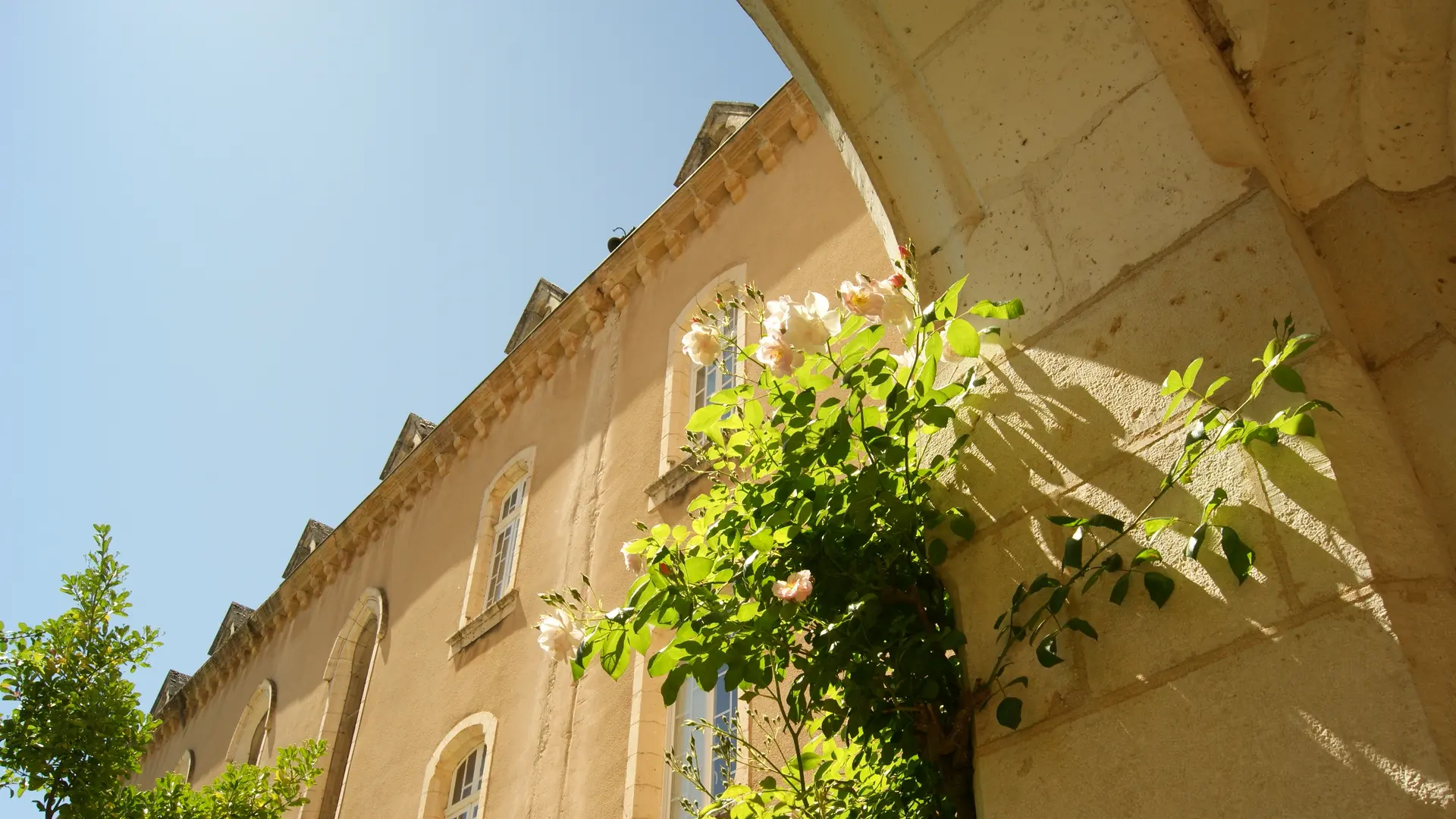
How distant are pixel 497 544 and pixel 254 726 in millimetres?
6651

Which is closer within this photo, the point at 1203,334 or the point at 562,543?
the point at 1203,334

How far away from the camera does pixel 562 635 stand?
2984mm

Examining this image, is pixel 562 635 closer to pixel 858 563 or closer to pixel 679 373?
pixel 858 563

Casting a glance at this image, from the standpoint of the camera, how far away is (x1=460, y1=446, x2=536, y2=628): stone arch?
11672 millimetres

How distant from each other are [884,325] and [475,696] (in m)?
8.99

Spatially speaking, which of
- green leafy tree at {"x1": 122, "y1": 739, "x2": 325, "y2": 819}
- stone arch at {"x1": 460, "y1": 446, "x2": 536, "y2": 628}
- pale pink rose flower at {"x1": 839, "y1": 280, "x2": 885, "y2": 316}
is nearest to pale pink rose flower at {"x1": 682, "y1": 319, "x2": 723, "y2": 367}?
pale pink rose flower at {"x1": 839, "y1": 280, "x2": 885, "y2": 316}

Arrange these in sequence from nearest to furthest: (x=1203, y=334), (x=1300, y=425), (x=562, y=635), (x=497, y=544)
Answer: (x=1300, y=425)
(x=1203, y=334)
(x=562, y=635)
(x=497, y=544)

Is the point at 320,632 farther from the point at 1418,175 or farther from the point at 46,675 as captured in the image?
the point at 1418,175

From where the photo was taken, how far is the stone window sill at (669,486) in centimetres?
905

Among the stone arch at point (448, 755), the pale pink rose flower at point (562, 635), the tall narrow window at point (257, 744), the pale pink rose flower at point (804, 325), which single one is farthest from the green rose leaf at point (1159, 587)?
the tall narrow window at point (257, 744)

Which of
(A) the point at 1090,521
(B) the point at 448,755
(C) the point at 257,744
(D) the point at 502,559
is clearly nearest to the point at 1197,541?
(A) the point at 1090,521

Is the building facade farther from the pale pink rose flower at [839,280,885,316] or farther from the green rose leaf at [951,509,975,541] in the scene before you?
the pale pink rose flower at [839,280,885,316]

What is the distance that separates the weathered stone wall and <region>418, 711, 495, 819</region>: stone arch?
8521mm

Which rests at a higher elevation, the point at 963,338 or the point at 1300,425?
the point at 963,338
